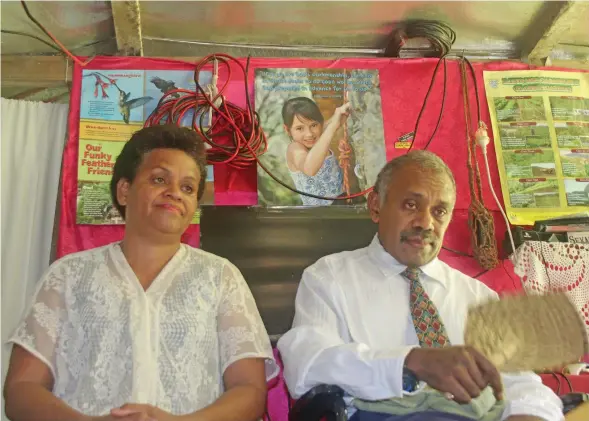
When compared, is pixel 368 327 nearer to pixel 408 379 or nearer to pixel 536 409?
pixel 408 379

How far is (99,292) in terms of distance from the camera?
1.59m

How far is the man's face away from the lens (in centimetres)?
175

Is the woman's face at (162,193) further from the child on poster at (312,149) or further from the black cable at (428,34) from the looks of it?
the black cable at (428,34)

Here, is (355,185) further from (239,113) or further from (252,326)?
(252,326)

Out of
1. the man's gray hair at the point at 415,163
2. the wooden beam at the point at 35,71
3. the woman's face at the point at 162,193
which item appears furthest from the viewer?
the wooden beam at the point at 35,71

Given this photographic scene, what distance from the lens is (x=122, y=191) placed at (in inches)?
74.2

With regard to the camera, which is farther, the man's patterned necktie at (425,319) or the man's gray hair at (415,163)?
the man's gray hair at (415,163)

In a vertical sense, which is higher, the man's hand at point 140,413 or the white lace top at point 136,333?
the white lace top at point 136,333

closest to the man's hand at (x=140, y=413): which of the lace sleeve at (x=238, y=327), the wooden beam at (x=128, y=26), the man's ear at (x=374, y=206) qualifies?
the lace sleeve at (x=238, y=327)

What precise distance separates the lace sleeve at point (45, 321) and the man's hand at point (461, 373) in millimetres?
982

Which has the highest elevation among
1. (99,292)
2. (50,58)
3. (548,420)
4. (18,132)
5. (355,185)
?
(50,58)

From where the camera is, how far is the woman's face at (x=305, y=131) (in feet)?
8.55

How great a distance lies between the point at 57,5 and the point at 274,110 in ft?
3.64

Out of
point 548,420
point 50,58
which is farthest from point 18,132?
point 548,420
